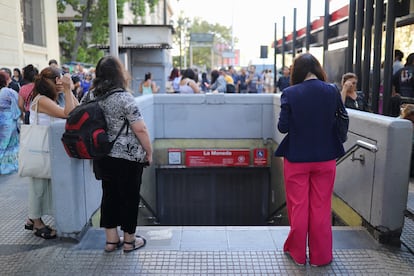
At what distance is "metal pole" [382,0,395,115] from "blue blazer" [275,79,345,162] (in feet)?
15.6

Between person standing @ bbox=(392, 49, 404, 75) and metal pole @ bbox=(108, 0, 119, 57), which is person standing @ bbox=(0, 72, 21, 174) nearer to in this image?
metal pole @ bbox=(108, 0, 119, 57)

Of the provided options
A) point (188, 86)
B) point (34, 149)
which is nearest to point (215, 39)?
point (188, 86)

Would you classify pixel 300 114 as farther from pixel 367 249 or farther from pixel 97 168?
pixel 97 168

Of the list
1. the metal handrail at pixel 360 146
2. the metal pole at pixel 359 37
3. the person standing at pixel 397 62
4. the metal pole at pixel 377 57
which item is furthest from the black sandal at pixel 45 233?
the metal pole at pixel 359 37

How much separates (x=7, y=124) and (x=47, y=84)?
11.4ft

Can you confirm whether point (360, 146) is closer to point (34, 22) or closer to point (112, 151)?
point (112, 151)

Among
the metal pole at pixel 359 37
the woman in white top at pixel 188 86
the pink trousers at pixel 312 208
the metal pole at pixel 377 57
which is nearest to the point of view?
the pink trousers at pixel 312 208

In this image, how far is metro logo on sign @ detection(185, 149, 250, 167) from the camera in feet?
31.8

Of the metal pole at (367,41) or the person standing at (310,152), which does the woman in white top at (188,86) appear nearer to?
the metal pole at (367,41)

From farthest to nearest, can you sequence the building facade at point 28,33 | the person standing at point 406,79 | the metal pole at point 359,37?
the building facade at point 28,33 < the metal pole at point 359,37 < the person standing at point 406,79

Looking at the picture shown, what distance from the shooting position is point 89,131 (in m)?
3.66

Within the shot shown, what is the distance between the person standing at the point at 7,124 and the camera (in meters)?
7.28

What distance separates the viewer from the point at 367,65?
8.98 metres

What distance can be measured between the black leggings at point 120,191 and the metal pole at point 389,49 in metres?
5.56
